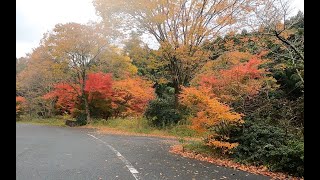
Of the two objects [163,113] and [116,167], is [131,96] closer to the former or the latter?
[163,113]

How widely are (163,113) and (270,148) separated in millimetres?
11273

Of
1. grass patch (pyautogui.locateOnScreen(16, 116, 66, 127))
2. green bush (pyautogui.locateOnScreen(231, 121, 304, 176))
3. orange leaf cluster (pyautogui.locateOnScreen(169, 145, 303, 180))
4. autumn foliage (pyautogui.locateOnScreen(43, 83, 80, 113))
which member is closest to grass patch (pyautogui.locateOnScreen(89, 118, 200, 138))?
autumn foliage (pyautogui.locateOnScreen(43, 83, 80, 113))

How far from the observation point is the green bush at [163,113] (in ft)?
61.1

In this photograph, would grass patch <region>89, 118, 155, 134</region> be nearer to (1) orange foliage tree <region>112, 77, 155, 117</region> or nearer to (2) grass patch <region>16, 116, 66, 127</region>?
(1) orange foliage tree <region>112, 77, 155, 117</region>

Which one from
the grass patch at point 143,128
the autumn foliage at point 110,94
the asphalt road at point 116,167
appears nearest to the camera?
the asphalt road at point 116,167

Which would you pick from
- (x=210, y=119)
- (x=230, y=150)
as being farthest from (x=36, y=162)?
(x=230, y=150)

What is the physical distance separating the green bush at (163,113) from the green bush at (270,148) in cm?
954

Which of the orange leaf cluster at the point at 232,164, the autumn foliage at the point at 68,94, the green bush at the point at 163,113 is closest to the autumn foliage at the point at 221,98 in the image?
the orange leaf cluster at the point at 232,164

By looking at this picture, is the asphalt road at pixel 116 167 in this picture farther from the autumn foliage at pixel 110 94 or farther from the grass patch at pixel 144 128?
the autumn foliage at pixel 110 94

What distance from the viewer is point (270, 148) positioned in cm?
781

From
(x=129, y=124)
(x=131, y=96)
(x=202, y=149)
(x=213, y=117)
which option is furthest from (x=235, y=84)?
(x=131, y=96)

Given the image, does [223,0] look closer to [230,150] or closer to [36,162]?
[230,150]
